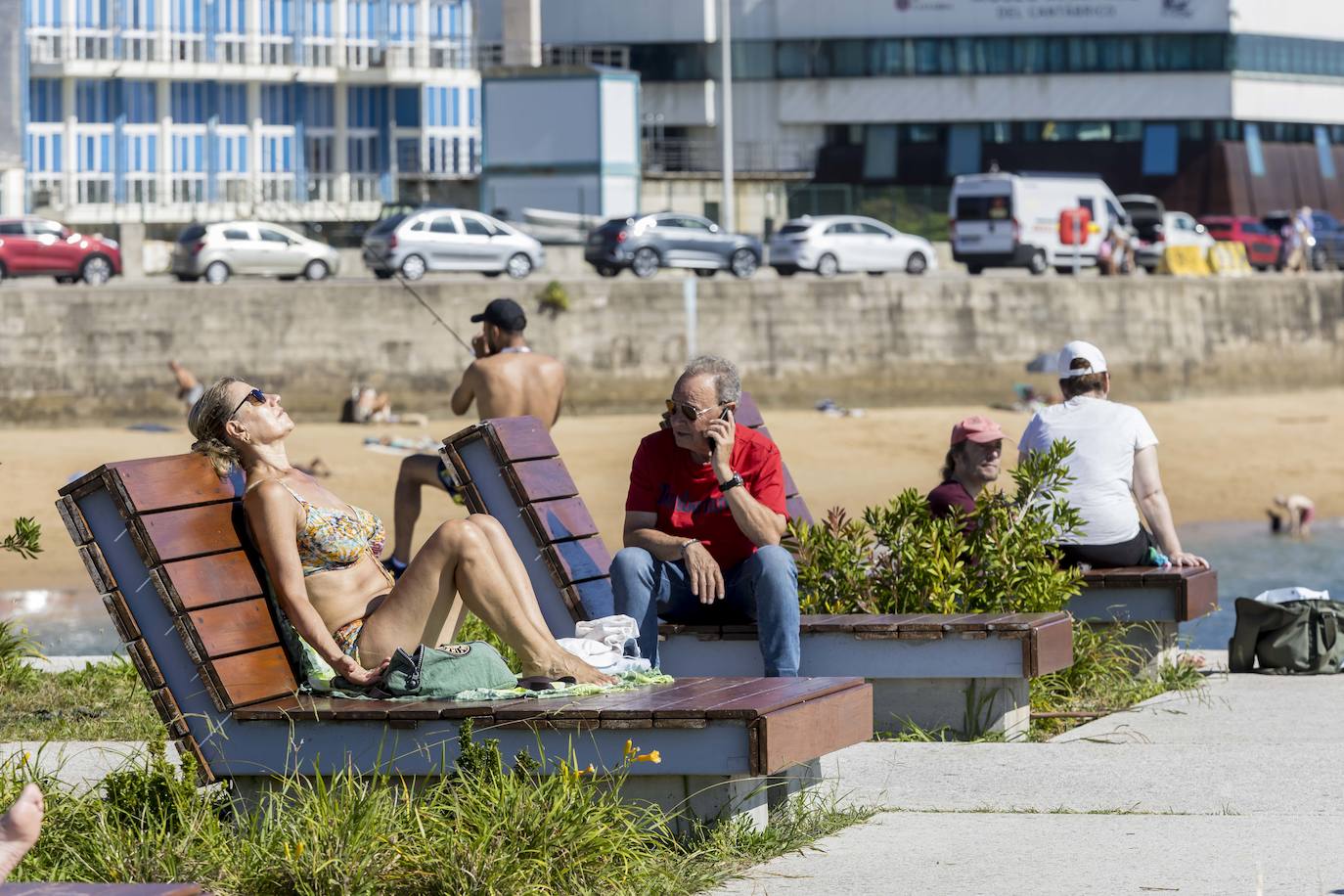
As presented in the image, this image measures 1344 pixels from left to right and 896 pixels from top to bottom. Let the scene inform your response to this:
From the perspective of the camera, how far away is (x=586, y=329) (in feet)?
115

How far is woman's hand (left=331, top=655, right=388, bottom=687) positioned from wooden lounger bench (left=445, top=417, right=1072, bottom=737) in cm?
153

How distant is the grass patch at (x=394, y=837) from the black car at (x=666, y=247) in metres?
32.2

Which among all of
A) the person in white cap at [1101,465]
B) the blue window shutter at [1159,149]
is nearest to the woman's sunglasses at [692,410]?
the person in white cap at [1101,465]

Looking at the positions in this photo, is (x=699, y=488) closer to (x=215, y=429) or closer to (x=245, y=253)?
(x=215, y=429)

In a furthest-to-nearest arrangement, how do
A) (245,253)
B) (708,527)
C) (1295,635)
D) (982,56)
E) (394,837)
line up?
(982,56) < (245,253) < (1295,635) < (708,527) < (394,837)

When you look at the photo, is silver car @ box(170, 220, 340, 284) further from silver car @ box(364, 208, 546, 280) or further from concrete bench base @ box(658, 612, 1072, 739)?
concrete bench base @ box(658, 612, 1072, 739)

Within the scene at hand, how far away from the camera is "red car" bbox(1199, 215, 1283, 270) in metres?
45.8

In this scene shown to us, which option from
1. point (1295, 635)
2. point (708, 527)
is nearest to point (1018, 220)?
point (1295, 635)

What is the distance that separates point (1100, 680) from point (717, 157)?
5338cm

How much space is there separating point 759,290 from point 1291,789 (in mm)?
30403

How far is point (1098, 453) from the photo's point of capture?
8.05 m

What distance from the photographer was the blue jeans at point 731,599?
6.26m

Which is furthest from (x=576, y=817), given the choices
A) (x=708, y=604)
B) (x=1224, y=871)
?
(x=708, y=604)

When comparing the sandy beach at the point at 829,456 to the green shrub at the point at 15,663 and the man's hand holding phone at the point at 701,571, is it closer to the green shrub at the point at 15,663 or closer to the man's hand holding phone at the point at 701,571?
the green shrub at the point at 15,663
